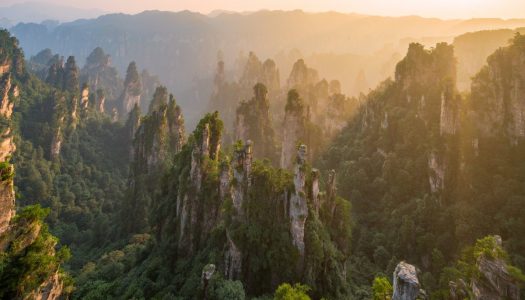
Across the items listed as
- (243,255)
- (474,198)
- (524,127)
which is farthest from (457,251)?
(243,255)

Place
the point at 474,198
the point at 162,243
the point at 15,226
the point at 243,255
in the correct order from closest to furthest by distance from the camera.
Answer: the point at 15,226, the point at 243,255, the point at 162,243, the point at 474,198

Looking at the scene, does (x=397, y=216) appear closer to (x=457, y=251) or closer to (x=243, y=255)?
(x=457, y=251)

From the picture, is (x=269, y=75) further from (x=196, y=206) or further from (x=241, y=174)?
(x=241, y=174)

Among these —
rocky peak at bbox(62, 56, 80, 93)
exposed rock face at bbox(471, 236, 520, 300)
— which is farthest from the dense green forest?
rocky peak at bbox(62, 56, 80, 93)

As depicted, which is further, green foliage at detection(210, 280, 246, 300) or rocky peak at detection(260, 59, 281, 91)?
rocky peak at detection(260, 59, 281, 91)

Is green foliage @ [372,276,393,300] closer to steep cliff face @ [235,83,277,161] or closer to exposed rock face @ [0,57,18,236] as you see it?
exposed rock face @ [0,57,18,236]

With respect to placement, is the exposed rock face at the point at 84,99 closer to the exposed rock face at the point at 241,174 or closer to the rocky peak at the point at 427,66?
the rocky peak at the point at 427,66

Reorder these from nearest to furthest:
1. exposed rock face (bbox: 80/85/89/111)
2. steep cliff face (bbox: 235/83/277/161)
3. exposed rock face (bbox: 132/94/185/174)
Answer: exposed rock face (bbox: 132/94/185/174)
steep cliff face (bbox: 235/83/277/161)
exposed rock face (bbox: 80/85/89/111)
